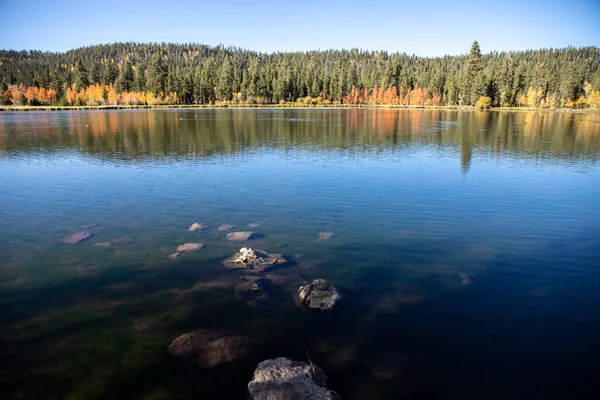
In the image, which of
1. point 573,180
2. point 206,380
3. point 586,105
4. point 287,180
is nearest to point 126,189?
point 287,180

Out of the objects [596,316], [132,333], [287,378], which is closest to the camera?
[287,378]

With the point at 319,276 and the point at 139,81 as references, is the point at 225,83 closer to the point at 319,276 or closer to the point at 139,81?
the point at 139,81

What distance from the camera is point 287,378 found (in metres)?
8.80

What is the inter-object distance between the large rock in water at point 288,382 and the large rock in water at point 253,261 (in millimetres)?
5343

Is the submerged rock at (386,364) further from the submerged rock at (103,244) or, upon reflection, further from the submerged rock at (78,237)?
the submerged rock at (78,237)

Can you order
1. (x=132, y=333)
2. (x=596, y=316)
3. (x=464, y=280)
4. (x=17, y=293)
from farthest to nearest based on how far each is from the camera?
1. (x=464, y=280)
2. (x=17, y=293)
3. (x=596, y=316)
4. (x=132, y=333)

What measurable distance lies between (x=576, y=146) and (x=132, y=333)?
53.3 m

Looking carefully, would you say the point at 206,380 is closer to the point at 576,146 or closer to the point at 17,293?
the point at 17,293

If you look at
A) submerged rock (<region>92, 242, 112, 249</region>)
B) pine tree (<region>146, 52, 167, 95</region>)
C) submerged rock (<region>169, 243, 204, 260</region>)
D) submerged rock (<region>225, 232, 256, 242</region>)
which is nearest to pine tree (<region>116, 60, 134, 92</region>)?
pine tree (<region>146, 52, 167, 95</region>)

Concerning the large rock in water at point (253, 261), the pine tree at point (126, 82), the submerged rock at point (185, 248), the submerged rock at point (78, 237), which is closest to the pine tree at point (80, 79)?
the pine tree at point (126, 82)

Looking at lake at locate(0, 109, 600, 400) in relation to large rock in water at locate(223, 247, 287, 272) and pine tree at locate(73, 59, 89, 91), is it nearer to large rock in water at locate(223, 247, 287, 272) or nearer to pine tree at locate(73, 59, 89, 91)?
large rock in water at locate(223, 247, 287, 272)

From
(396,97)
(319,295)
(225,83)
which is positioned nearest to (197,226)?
(319,295)

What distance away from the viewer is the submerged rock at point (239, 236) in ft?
57.0

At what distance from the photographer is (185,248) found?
16.3 metres
